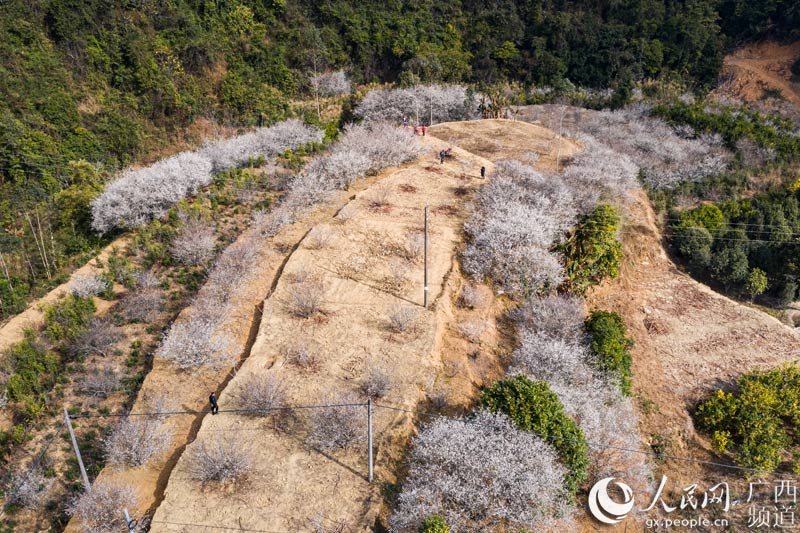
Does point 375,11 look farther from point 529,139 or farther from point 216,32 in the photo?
point 529,139

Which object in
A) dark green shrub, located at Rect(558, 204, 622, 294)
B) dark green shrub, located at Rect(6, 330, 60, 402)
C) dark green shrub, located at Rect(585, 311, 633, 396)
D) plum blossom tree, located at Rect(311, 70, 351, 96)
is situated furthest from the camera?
plum blossom tree, located at Rect(311, 70, 351, 96)

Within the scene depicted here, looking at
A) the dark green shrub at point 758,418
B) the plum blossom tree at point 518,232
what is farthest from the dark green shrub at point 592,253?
the dark green shrub at point 758,418

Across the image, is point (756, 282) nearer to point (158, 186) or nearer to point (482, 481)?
point (482, 481)

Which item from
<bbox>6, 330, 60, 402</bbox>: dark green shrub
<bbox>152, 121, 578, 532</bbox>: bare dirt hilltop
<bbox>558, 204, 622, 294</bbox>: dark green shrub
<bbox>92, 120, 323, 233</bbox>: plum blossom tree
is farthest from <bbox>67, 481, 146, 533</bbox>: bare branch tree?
<bbox>558, 204, 622, 294</bbox>: dark green shrub

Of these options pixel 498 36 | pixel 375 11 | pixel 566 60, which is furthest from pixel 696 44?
pixel 375 11

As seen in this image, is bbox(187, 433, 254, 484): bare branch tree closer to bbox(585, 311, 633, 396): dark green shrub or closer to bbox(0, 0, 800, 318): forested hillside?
bbox(585, 311, 633, 396): dark green shrub

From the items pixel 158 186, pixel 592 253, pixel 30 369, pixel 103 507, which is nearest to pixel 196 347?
pixel 103 507
